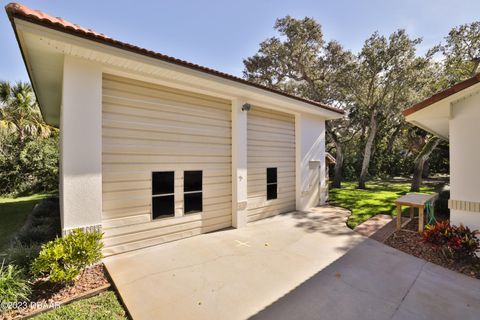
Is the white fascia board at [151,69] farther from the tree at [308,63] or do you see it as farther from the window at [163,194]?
the tree at [308,63]

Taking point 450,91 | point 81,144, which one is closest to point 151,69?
point 81,144

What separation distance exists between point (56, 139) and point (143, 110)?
1778 centimetres

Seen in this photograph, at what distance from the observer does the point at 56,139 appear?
17859mm

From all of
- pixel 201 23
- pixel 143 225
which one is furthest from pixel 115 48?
pixel 201 23

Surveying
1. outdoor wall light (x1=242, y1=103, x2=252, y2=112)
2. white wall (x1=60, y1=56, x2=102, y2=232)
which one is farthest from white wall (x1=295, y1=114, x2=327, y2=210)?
white wall (x1=60, y1=56, x2=102, y2=232)

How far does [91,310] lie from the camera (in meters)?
3.18

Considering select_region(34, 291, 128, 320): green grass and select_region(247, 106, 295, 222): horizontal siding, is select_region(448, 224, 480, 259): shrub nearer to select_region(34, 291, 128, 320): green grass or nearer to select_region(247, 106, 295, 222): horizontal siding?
select_region(247, 106, 295, 222): horizontal siding

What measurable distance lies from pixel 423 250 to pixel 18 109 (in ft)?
77.0

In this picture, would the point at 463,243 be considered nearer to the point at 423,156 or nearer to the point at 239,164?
the point at 239,164

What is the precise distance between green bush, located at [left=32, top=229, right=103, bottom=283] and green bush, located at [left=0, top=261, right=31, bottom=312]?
0.22m

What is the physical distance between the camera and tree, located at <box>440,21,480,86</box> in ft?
44.6

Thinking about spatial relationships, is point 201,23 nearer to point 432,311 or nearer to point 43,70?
point 43,70

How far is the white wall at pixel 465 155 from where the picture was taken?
4.56 metres

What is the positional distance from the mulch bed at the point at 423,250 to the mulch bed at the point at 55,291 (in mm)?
6610
